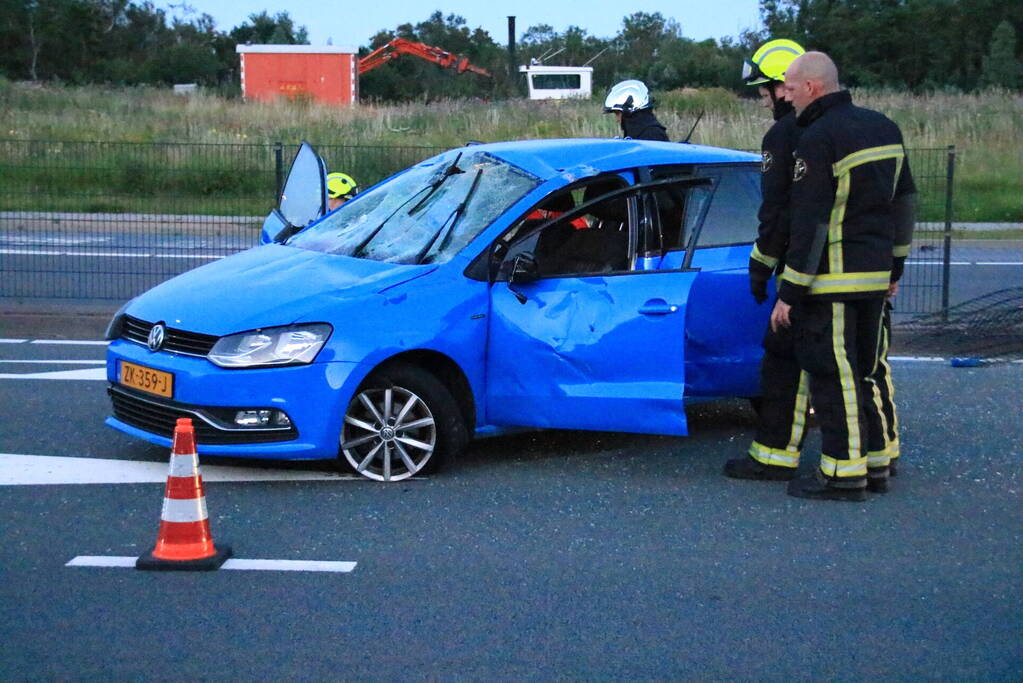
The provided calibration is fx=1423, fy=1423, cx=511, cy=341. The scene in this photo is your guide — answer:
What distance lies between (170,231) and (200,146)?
899 mm

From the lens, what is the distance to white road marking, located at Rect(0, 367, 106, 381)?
935cm

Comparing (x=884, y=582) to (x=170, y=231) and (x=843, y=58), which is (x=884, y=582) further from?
(x=843, y=58)

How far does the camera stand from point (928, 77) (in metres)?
54.0

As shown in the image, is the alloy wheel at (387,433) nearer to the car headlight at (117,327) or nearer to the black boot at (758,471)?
the car headlight at (117,327)

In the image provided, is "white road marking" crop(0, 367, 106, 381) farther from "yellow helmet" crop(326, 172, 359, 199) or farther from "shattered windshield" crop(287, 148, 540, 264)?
"shattered windshield" crop(287, 148, 540, 264)

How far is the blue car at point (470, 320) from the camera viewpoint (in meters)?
6.42

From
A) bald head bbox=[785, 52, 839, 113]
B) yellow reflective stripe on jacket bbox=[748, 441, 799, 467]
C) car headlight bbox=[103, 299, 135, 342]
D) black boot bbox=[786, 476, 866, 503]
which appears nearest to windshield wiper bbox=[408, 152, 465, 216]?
car headlight bbox=[103, 299, 135, 342]

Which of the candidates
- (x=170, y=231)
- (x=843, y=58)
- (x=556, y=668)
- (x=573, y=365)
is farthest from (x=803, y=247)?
(x=843, y=58)

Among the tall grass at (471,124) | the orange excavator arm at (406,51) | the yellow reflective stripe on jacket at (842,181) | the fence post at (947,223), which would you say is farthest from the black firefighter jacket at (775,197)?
the orange excavator arm at (406,51)

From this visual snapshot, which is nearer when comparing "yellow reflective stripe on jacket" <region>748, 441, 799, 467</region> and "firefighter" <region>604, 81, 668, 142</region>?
"yellow reflective stripe on jacket" <region>748, 441, 799, 467</region>

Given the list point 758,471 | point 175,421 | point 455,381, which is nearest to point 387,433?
point 455,381

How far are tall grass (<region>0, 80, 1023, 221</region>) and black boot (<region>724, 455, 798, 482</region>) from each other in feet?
51.5

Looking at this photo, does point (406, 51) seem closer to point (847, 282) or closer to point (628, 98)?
point (628, 98)

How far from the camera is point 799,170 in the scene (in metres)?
6.18
